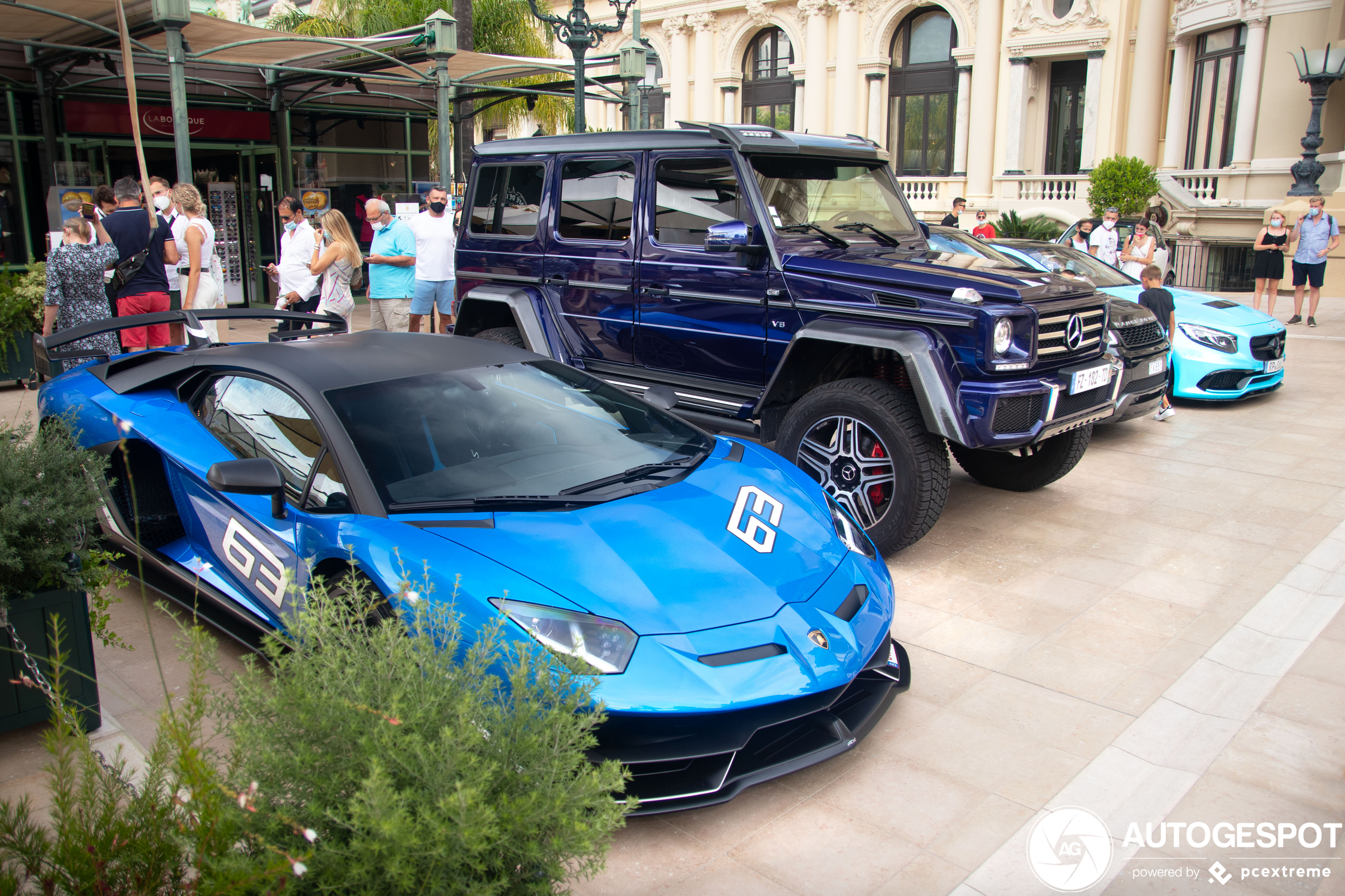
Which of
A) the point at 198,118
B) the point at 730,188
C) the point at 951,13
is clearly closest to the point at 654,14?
the point at 951,13

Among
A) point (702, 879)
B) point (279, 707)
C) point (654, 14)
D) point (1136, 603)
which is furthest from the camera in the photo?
point (654, 14)

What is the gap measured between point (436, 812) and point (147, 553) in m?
3.21

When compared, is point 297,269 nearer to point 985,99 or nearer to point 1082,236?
point 1082,236

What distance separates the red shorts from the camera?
812cm

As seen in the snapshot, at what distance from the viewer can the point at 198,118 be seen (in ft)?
51.3

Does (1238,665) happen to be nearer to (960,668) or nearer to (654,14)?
(960,668)

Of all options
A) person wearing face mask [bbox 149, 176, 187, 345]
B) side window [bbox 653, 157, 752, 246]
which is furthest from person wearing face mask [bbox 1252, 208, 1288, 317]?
person wearing face mask [bbox 149, 176, 187, 345]

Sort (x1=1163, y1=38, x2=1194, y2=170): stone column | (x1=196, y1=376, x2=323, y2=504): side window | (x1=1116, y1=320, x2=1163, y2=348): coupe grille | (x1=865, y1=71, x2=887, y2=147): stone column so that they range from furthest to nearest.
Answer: (x1=865, y1=71, x2=887, y2=147): stone column → (x1=1163, y1=38, x2=1194, y2=170): stone column → (x1=1116, y1=320, x2=1163, y2=348): coupe grille → (x1=196, y1=376, x2=323, y2=504): side window

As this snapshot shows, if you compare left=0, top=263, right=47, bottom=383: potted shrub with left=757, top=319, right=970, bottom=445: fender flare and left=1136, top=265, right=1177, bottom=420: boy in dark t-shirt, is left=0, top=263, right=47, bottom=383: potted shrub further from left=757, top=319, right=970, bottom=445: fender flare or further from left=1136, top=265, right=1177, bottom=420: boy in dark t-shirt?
left=1136, top=265, right=1177, bottom=420: boy in dark t-shirt

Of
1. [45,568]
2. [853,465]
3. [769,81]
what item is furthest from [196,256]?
[769,81]

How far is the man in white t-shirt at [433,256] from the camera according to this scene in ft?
32.9

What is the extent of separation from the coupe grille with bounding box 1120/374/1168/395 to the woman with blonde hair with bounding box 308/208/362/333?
679cm

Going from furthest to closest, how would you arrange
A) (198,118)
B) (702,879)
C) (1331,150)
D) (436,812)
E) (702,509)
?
(1331,150), (198,118), (702,509), (702,879), (436,812)

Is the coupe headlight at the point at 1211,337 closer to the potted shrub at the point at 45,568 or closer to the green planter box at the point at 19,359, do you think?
the potted shrub at the point at 45,568
